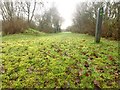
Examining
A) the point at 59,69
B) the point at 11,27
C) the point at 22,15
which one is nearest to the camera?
the point at 59,69

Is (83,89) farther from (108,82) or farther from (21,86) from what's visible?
(21,86)

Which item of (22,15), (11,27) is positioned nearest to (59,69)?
(11,27)

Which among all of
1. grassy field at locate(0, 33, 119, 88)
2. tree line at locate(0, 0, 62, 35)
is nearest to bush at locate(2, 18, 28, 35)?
tree line at locate(0, 0, 62, 35)

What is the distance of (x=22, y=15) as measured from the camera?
22.8 metres

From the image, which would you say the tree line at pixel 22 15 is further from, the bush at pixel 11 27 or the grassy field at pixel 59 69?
the grassy field at pixel 59 69

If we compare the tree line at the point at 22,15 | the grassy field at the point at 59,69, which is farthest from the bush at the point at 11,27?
the grassy field at the point at 59,69

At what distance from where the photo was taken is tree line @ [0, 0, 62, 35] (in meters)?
14.3

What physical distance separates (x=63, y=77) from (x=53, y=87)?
0.47m

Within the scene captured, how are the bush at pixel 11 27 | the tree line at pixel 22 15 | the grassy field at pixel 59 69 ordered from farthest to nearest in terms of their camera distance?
the tree line at pixel 22 15 < the bush at pixel 11 27 < the grassy field at pixel 59 69

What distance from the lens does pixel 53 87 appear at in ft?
11.6

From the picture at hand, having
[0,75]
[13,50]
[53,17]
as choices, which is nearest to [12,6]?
[13,50]

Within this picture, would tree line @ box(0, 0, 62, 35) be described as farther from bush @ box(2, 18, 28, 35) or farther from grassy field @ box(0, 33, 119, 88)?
grassy field @ box(0, 33, 119, 88)

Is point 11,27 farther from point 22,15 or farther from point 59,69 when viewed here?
point 59,69

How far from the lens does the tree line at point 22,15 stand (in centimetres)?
1431
